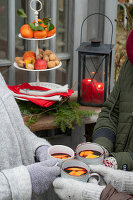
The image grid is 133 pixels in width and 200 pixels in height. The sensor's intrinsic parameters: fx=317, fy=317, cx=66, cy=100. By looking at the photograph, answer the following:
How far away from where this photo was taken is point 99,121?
1736mm

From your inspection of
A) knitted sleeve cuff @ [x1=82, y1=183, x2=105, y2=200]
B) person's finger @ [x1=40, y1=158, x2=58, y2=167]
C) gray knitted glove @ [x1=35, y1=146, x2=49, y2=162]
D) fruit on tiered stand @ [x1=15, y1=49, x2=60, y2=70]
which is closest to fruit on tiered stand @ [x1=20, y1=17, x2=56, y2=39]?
fruit on tiered stand @ [x1=15, y1=49, x2=60, y2=70]

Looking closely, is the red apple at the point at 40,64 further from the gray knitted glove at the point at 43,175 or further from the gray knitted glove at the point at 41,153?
the gray knitted glove at the point at 43,175

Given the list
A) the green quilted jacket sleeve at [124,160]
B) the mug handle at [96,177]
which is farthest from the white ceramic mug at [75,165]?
the green quilted jacket sleeve at [124,160]

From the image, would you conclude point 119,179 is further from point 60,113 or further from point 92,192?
point 60,113

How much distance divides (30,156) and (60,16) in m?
1.29

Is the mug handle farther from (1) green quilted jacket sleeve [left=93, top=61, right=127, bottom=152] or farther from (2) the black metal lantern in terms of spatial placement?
(2) the black metal lantern

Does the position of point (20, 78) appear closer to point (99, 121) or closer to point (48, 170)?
point (99, 121)

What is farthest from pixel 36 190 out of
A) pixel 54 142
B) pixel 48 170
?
pixel 54 142

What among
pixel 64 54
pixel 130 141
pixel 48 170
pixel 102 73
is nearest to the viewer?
pixel 48 170

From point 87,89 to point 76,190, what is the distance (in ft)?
3.37

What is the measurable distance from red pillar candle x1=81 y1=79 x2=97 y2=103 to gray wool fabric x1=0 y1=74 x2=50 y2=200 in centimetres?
72

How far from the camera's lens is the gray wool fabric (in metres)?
1.14

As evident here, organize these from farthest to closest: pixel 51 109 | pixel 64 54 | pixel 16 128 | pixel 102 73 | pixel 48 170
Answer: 1. pixel 64 54
2. pixel 102 73
3. pixel 51 109
4. pixel 16 128
5. pixel 48 170

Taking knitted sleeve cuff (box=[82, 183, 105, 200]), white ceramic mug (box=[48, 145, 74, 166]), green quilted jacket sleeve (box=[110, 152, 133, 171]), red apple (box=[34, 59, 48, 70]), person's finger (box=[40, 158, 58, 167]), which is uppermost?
red apple (box=[34, 59, 48, 70])
